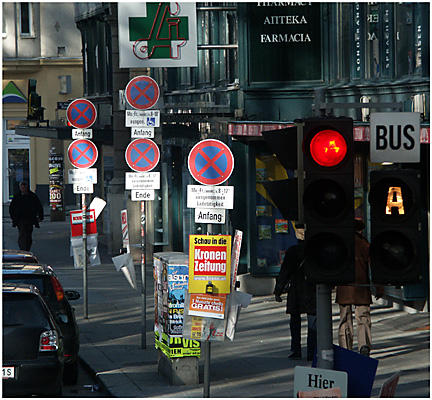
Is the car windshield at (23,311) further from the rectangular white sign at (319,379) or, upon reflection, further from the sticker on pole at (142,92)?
the sticker on pole at (142,92)

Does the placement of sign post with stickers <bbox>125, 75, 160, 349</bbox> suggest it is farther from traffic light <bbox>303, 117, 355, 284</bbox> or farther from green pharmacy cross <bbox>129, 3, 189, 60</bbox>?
traffic light <bbox>303, 117, 355, 284</bbox>

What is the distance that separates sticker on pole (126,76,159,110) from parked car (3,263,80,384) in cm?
317

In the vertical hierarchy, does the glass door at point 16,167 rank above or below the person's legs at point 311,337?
above

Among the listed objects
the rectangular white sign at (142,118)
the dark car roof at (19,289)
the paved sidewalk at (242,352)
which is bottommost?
the paved sidewalk at (242,352)

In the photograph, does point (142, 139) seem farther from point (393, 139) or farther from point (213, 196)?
point (393, 139)

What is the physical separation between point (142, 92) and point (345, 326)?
4.49 m

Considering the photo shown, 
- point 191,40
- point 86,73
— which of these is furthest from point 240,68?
point 86,73

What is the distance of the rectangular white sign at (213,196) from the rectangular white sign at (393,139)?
3807 millimetres

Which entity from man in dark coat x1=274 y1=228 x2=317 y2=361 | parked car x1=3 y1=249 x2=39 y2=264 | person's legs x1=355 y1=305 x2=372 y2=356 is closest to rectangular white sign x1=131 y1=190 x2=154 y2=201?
parked car x1=3 y1=249 x2=39 y2=264

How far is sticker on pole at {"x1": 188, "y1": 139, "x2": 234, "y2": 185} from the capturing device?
11.4m

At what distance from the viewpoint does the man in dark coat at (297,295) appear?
13.4m

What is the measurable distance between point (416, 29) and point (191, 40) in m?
3.37

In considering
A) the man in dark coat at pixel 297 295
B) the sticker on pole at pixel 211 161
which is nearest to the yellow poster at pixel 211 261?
the sticker on pole at pixel 211 161

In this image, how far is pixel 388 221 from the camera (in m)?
7.18
